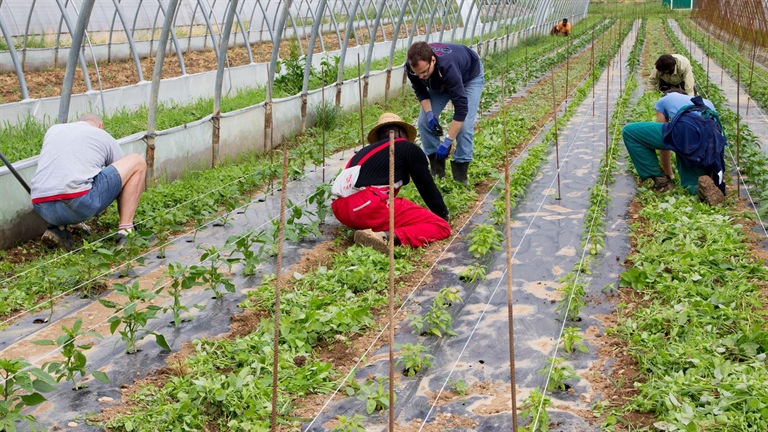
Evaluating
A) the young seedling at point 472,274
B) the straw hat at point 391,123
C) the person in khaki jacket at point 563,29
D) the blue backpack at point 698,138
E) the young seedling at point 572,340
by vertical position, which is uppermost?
the straw hat at point 391,123

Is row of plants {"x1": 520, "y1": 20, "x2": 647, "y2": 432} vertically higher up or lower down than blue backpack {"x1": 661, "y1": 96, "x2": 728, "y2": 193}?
lower down

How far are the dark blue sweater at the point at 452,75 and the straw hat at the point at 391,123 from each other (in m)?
0.69

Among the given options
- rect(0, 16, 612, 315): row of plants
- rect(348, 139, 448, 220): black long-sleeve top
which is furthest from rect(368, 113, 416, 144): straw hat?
rect(0, 16, 612, 315): row of plants

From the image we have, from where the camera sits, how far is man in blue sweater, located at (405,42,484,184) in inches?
240


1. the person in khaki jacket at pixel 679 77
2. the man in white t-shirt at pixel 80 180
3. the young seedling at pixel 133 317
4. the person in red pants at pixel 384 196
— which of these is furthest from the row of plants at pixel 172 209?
the person in khaki jacket at pixel 679 77

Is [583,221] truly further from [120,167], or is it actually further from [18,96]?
[18,96]

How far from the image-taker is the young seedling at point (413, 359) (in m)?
3.46

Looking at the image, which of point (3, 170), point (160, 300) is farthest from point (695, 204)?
point (3, 170)

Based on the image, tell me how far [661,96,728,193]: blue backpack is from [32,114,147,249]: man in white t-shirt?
13.2 ft

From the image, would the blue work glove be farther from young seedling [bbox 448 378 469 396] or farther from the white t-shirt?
young seedling [bbox 448 378 469 396]

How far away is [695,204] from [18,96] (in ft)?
29.2

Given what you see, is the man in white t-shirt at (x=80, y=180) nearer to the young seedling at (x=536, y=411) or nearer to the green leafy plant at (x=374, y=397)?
the green leafy plant at (x=374, y=397)

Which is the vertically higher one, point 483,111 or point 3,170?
point 3,170

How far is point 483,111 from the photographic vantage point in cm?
1141
